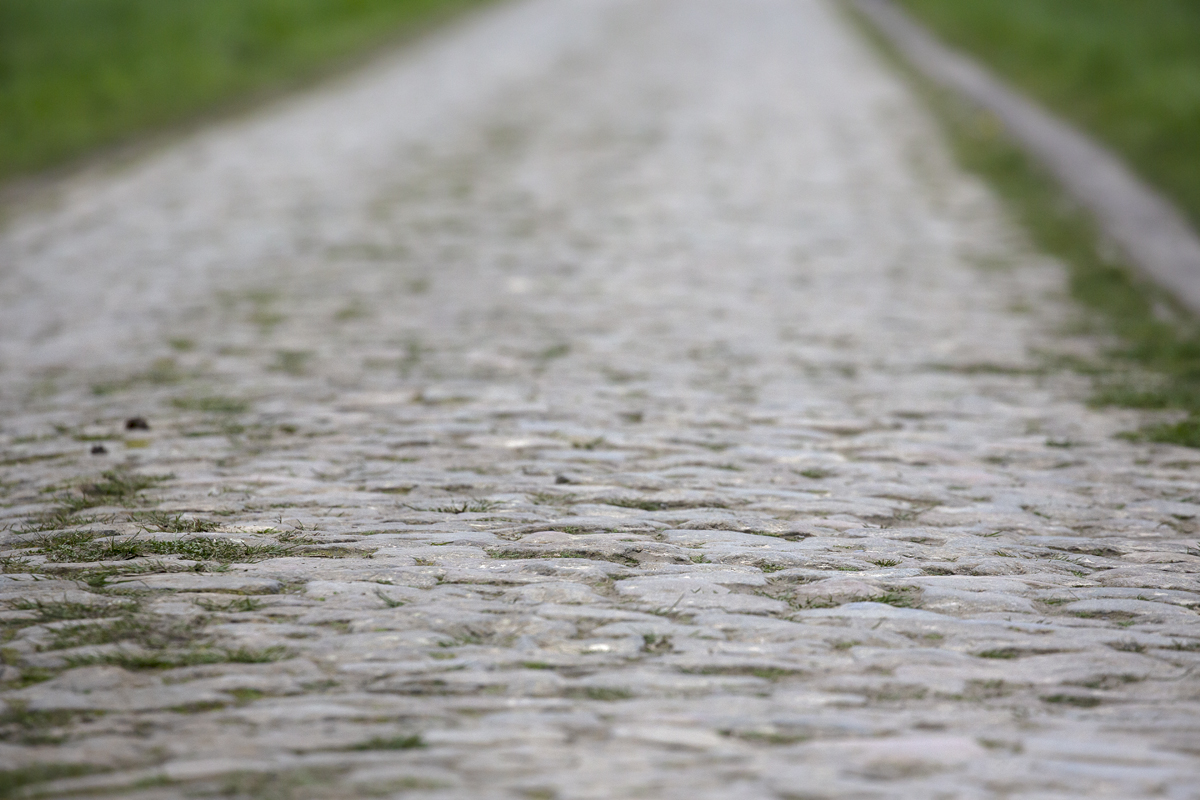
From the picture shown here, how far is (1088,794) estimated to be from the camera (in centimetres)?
310

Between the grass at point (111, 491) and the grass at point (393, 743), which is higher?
the grass at point (111, 491)

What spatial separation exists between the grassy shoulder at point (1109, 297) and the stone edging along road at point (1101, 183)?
0.14m

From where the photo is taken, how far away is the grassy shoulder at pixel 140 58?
1480cm

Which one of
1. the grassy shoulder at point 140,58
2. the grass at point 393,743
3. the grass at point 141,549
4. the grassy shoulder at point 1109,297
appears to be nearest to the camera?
the grass at point 393,743

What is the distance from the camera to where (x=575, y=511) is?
4.95 metres

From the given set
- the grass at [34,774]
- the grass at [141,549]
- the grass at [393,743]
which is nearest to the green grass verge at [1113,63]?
the grass at [141,549]

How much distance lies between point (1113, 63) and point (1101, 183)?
625cm

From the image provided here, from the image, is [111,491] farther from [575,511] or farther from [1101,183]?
[1101,183]

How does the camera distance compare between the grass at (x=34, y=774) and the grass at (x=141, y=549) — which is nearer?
the grass at (x=34, y=774)

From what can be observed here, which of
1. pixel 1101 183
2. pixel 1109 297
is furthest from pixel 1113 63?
pixel 1109 297

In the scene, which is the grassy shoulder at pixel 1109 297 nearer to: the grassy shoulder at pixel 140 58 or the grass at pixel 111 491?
the grass at pixel 111 491

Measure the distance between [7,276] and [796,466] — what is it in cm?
557

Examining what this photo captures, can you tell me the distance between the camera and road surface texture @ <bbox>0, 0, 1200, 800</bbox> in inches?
131

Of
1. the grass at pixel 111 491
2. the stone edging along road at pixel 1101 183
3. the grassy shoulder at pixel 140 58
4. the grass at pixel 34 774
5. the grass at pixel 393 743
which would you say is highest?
the grassy shoulder at pixel 140 58
